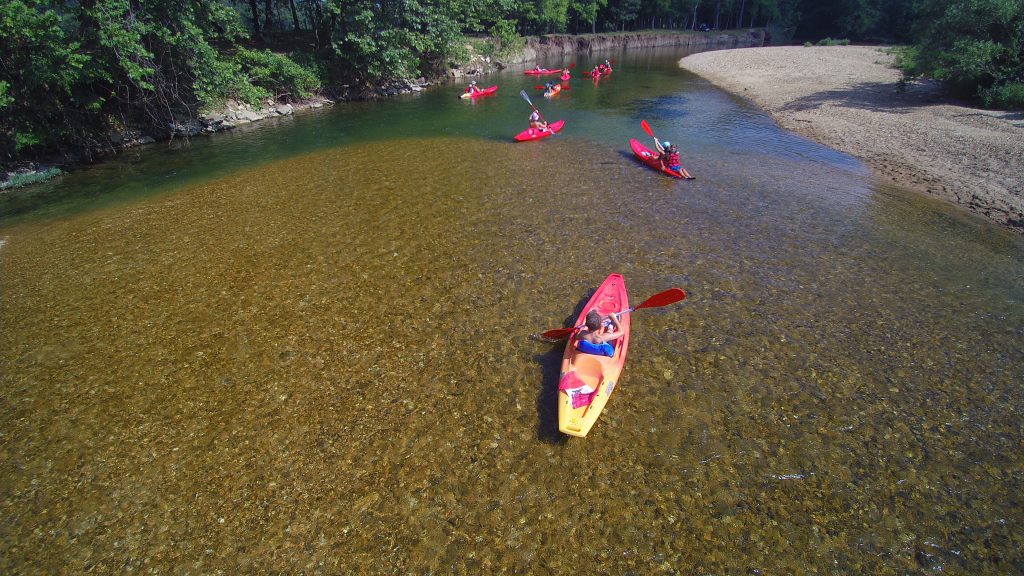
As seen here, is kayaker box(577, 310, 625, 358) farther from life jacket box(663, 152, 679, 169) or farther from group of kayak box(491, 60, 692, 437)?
life jacket box(663, 152, 679, 169)

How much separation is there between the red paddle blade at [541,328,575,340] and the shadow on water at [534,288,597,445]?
9.0 inches

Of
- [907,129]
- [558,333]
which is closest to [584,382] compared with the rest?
[558,333]

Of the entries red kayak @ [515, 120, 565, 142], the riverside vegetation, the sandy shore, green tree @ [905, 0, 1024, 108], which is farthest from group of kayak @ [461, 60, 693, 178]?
green tree @ [905, 0, 1024, 108]

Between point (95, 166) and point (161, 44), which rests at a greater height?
point (161, 44)

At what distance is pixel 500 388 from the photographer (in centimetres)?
789

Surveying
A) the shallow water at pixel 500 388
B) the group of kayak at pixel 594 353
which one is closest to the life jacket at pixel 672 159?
the shallow water at pixel 500 388

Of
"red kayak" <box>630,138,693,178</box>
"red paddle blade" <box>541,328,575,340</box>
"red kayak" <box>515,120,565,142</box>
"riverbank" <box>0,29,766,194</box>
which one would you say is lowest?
"red paddle blade" <box>541,328,575,340</box>

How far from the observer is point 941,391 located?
7637mm

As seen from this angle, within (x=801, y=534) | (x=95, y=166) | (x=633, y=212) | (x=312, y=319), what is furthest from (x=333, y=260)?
(x=95, y=166)

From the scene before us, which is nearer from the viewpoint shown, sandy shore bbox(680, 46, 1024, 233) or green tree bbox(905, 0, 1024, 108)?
sandy shore bbox(680, 46, 1024, 233)

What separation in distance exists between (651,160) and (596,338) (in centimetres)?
1264

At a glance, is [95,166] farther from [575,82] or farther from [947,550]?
[575,82]

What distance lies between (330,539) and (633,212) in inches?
472

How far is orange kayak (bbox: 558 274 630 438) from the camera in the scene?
6.73 metres
